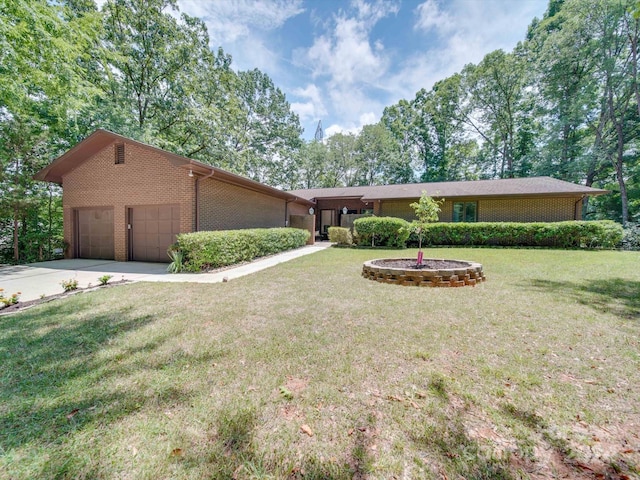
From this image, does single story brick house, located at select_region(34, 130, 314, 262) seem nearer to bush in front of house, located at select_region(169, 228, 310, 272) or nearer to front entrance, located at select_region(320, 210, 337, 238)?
bush in front of house, located at select_region(169, 228, 310, 272)

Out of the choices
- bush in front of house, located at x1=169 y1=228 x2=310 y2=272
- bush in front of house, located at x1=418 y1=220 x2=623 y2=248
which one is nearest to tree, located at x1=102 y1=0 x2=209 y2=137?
bush in front of house, located at x1=169 y1=228 x2=310 y2=272

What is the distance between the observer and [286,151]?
108ft

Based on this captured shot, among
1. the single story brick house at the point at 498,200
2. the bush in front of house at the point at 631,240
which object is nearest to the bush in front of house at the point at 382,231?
the single story brick house at the point at 498,200

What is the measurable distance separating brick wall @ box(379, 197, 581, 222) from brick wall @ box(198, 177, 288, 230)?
9143 millimetres

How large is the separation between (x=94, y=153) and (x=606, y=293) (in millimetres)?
15616

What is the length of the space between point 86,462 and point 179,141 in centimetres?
2013

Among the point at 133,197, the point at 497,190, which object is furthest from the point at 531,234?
the point at 133,197

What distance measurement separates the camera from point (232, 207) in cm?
1121

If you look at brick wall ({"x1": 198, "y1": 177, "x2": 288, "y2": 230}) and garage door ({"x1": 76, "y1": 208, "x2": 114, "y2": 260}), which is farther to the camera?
garage door ({"x1": 76, "y1": 208, "x2": 114, "y2": 260})

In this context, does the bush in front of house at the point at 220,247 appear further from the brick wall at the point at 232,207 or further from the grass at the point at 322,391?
the grass at the point at 322,391

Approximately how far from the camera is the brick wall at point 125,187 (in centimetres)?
911

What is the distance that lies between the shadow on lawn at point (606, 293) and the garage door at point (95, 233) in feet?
44.9

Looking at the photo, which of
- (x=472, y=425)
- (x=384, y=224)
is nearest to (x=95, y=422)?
(x=472, y=425)

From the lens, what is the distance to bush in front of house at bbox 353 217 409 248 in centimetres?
1355
